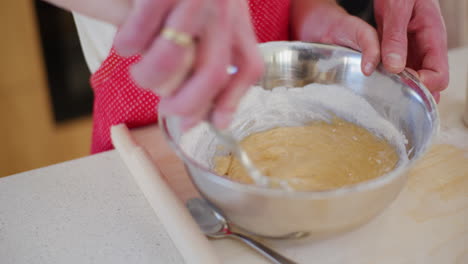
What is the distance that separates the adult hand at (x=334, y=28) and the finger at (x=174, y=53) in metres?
0.34

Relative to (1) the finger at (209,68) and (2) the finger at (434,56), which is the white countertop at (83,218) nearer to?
(2) the finger at (434,56)

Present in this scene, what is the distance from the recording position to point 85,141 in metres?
1.71

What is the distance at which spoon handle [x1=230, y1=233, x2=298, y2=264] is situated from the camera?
1.66ft

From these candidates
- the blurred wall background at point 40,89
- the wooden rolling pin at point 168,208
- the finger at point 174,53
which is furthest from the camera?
the blurred wall background at point 40,89

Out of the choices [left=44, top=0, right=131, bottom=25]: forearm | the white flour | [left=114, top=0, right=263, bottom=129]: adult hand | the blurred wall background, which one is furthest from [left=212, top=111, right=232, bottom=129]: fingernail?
the blurred wall background

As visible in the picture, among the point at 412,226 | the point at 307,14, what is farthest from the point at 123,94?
the point at 412,226

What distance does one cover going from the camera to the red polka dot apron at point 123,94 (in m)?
0.74

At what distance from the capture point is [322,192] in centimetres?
43

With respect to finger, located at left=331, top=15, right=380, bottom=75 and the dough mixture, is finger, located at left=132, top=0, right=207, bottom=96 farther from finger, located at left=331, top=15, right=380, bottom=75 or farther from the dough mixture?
finger, located at left=331, top=15, right=380, bottom=75

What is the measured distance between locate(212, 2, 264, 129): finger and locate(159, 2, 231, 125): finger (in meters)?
0.01

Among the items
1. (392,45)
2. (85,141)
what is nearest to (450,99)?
(392,45)

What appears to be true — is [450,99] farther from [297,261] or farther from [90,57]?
[90,57]

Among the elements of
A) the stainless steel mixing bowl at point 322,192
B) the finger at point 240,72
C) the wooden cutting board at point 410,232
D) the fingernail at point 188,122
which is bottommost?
the wooden cutting board at point 410,232

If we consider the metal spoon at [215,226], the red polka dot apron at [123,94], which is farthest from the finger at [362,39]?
the metal spoon at [215,226]
